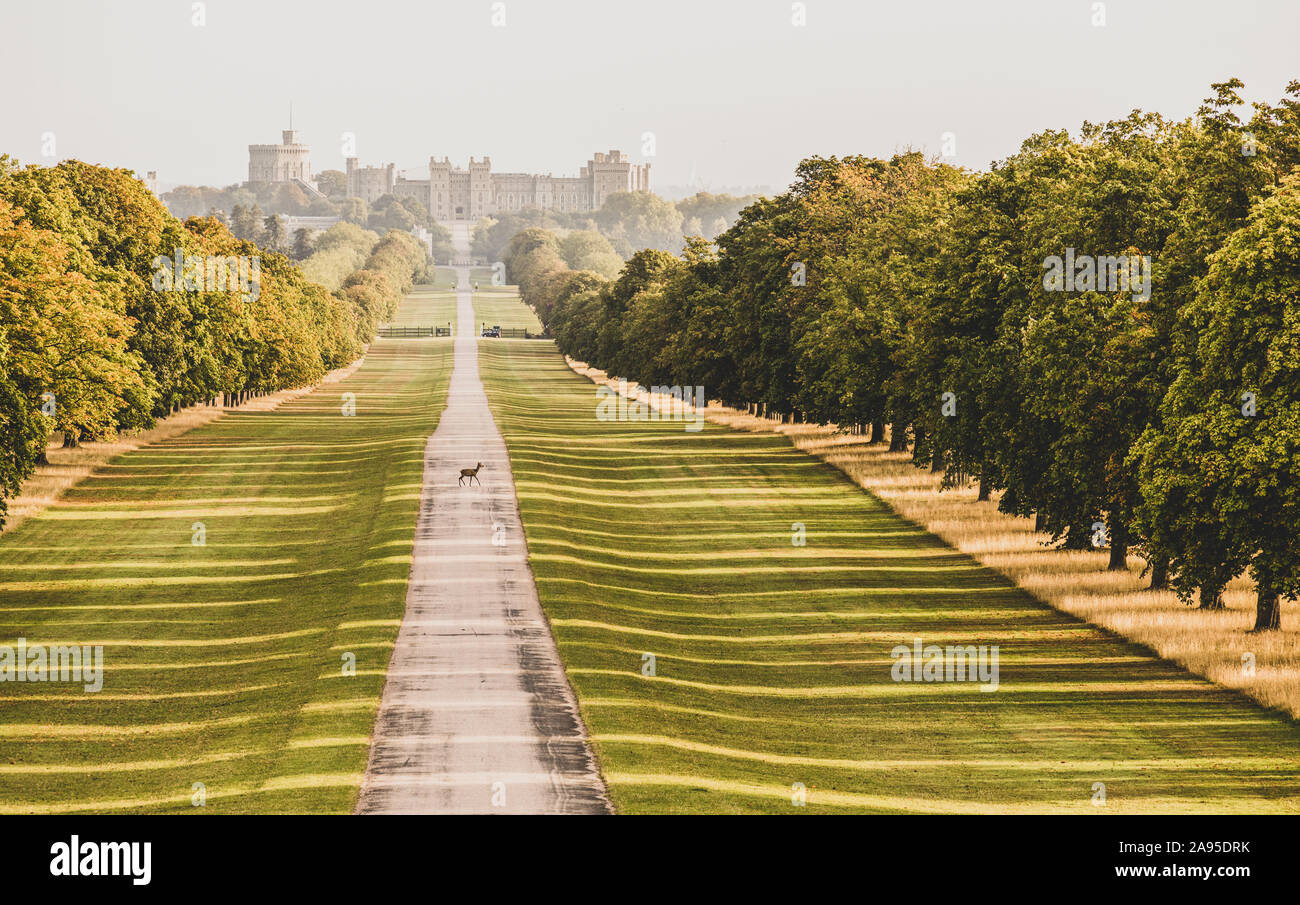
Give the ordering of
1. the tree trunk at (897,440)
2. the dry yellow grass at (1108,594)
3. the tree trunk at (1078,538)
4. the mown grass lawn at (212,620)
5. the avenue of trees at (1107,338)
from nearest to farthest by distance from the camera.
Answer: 1. the mown grass lawn at (212,620)
2. the avenue of trees at (1107,338)
3. the dry yellow grass at (1108,594)
4. the tree trunk at (1078,538)
5. the tree trunk at (897,440)

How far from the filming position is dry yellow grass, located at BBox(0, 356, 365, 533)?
62.3 m

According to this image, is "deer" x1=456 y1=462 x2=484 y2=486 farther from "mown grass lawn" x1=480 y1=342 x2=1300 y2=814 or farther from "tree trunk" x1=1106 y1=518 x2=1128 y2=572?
"tree trunk" x1=1106 y1=518 x2=1128 y2=572

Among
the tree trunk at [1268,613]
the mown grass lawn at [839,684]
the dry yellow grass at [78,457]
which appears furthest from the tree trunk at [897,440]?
the tree trunk at [1268,613]

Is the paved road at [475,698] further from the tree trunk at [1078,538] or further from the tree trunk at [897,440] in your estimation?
the tree trunk at [897,440]

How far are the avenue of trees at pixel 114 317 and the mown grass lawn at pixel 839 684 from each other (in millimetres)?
16620

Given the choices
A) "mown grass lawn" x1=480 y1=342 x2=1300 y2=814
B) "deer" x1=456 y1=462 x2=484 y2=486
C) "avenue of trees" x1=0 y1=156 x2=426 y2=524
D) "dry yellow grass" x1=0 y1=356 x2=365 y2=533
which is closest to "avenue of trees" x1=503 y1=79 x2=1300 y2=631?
"mown grass lawn" x1=480 y1=342 x2=1300 y2=814

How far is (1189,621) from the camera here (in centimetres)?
4100

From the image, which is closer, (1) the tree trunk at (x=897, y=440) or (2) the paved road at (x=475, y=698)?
(2) the paved road at (x=475, y=698)

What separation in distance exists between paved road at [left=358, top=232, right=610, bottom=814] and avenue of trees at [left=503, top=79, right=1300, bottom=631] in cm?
1481

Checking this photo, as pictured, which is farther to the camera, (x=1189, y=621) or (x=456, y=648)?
(x=1189, y=621)

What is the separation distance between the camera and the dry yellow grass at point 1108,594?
119 feet

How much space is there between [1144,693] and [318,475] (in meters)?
48.6
